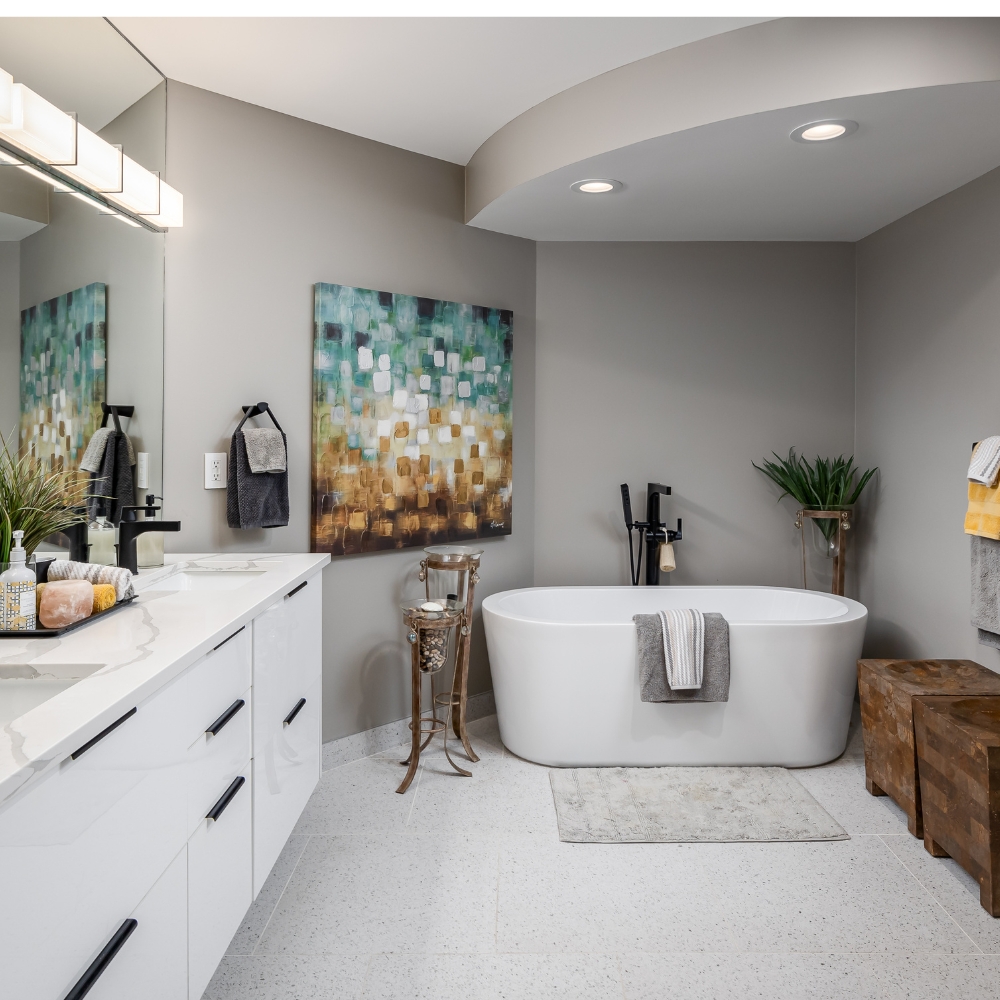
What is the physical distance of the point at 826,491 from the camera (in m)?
3.64

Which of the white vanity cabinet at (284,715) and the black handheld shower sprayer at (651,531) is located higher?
the black handheld shower sprayer at (651,531)

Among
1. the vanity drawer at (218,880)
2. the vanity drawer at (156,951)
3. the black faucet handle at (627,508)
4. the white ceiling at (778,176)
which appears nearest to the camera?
the vanity drawer at (156,951)

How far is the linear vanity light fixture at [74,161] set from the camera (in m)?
1.73

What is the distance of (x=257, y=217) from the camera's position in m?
2.77

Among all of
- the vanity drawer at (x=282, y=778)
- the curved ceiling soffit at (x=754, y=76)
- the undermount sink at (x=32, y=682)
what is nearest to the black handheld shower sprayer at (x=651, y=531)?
the curved ceiling soffit at (x=754, y=76)

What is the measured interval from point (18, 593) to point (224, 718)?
0.47 meters

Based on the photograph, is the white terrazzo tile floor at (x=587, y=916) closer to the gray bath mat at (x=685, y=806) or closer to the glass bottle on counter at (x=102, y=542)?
the gray bath mat at (x=685, y=806)

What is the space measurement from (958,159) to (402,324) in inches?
84.0

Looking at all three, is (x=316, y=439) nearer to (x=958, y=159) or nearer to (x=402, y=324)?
(x=402, y=324)

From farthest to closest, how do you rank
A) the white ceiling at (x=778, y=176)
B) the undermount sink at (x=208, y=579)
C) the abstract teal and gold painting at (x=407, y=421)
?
the abstract teal and gold painting at (x=407, y=421) → the white ceiling at (x=778, y=176) → the undermount sink at (x=208, y=579)

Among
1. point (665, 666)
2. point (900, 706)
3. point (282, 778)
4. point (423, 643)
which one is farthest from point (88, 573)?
point (900, 706)

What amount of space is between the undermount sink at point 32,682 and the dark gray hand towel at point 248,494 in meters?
1.36

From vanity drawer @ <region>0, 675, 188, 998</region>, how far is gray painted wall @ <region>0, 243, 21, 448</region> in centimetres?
87

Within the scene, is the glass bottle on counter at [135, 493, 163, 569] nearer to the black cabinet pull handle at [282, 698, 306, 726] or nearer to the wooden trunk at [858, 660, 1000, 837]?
the black cabinet pull handle at [282, 698, 306, 726]
